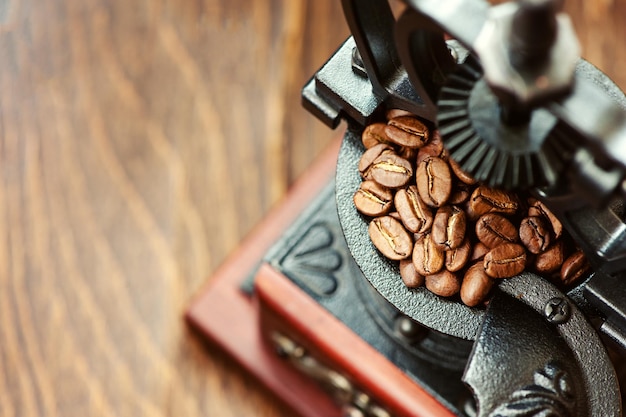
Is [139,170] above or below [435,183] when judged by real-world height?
below

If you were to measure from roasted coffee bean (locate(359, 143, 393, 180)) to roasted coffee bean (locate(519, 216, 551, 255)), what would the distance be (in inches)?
5.4

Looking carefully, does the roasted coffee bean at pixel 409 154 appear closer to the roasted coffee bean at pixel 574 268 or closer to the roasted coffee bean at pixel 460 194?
the roasted coffee bean at pixel 460 194

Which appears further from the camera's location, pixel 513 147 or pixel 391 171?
pixel 391 171

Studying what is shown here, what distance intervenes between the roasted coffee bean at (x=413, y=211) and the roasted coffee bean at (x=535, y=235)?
0.08m

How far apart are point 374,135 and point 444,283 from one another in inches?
5.8

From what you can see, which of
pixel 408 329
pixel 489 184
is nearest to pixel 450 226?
pixel 489 184

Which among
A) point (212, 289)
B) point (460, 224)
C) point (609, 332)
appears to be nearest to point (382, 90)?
point (460, 224)

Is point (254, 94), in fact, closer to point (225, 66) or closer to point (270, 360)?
point (225, 66)

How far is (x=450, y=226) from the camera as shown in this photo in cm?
75

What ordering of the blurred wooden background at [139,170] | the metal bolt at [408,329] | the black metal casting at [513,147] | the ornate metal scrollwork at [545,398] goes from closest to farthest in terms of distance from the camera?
the black metal casting at [513,147], the ornate metal scrollwork at [545,398], the metal bolt at [408,329], the blurred wooden background at [139,170]

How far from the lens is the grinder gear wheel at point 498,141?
0.63 m

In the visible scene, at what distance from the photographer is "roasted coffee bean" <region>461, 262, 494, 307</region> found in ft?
2.47

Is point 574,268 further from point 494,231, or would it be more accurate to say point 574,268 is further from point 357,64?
point 357,64

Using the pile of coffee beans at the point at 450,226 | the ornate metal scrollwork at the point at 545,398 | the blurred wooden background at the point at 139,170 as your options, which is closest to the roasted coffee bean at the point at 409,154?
the pile of coffee beans at the point at 450,226
